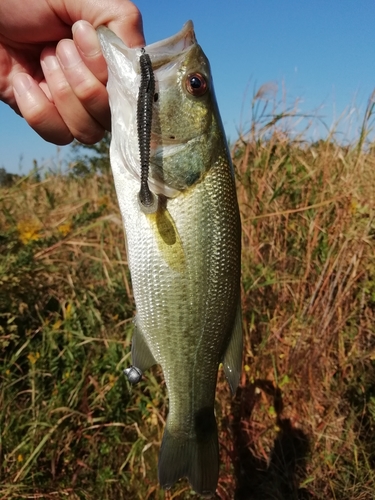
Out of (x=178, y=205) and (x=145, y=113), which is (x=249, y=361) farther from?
(x=145, y=113)

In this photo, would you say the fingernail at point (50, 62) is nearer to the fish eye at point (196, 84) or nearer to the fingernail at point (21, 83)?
the fingernail at point (21, 83)

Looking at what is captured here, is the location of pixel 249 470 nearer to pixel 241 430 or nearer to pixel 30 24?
pixel 241 430

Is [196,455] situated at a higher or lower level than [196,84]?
lower

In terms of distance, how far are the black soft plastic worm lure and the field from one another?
1.73 meters

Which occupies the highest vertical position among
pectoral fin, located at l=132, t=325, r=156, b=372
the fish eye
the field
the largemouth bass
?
the fish eye

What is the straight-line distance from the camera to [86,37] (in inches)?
52.7

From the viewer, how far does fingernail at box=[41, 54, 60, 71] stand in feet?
5.16

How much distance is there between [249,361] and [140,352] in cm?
163

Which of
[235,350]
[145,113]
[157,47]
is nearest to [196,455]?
[235,350]

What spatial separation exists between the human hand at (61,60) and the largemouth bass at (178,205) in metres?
0.10

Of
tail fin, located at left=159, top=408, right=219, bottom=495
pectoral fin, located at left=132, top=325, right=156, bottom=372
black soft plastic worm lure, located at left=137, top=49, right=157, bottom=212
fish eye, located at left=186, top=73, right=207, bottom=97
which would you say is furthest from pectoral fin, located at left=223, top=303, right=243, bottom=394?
fish eye, located at left=186, top=73, right=207, bottom=97

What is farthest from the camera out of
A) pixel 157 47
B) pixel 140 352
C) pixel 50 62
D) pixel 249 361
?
pixel 249 361

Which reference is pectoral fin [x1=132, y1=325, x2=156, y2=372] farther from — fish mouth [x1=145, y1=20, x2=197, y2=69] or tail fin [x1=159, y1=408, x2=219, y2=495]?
fish mouth [x1=145, y1=20, x2=197, y2=69]

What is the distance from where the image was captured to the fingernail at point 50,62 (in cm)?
157
